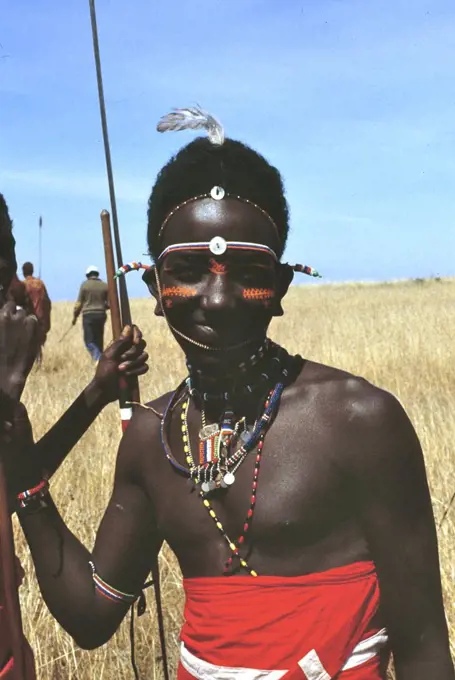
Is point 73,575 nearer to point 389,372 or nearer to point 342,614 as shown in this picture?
point 342,614

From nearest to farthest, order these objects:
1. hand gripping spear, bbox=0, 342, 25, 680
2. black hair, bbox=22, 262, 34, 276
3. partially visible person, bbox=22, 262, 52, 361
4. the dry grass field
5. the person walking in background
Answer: hand gripping spear, bbox=0, 342, 25, 680, the dry grass field, partially visible person, bbox=22, 262, 52, 361, black hair, bbox=22, 262, 34, 276, the person walking in background

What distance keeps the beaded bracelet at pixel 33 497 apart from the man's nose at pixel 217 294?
1.91 ft

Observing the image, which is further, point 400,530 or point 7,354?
point 400,530

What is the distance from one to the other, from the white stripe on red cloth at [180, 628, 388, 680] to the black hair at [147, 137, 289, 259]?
0.97 meters

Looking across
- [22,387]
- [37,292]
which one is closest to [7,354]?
[22,387]

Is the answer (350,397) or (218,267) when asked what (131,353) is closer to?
(218,267)

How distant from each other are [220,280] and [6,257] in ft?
1.78

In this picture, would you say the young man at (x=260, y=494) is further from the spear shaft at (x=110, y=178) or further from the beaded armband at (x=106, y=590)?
the spear shaft at (x=110, y=178)

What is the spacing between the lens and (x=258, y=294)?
1.93m

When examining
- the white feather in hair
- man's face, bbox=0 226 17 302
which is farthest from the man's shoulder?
man's face, bbox=0 226 17 302

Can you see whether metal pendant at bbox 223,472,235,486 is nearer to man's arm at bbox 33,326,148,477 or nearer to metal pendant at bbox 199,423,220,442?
metal pendant at bbox 199,423,220,442

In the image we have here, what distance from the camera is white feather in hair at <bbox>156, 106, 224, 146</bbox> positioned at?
6.70 feet

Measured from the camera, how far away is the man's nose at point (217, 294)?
6.18ft

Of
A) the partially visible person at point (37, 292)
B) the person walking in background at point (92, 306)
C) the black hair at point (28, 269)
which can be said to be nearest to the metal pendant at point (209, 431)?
the partially visible person at point (37, 292)
